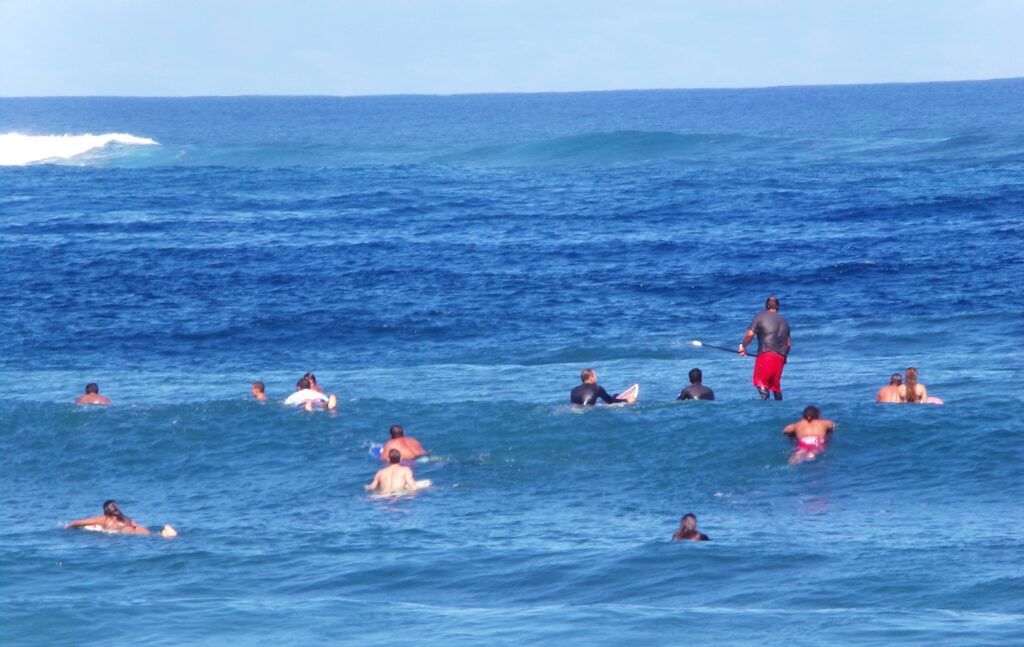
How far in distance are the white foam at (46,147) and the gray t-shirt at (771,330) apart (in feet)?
213

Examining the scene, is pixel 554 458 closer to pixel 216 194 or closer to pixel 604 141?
pixel 216 194

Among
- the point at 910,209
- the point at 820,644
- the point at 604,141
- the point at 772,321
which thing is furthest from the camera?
the point at 604,141

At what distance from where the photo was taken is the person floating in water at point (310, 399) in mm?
21797

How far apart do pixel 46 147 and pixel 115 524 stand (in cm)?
7558

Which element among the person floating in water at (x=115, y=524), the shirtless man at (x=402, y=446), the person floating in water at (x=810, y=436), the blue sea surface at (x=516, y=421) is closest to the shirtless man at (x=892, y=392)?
the blue sea surface at (x=516, y=421)

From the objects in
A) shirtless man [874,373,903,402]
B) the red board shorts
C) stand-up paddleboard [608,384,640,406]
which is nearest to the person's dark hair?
stand-up paddleboard [608,384,640,406]

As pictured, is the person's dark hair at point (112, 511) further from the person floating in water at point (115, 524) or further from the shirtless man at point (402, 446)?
the shirtless man at point (402, 446)

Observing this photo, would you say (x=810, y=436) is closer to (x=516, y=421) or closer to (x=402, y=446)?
(x=516, y=421)

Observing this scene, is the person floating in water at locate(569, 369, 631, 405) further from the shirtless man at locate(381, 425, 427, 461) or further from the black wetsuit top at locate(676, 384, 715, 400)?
the shirtless man at locate(381, 425, 427, 461)

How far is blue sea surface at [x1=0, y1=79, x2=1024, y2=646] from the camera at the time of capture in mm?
14070

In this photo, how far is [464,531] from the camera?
1667 centimetres

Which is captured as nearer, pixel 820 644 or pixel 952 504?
pixel 820 644

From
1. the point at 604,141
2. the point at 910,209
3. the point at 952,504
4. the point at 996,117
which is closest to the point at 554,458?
the point at 952,504

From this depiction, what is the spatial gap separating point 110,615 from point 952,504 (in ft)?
31.4
